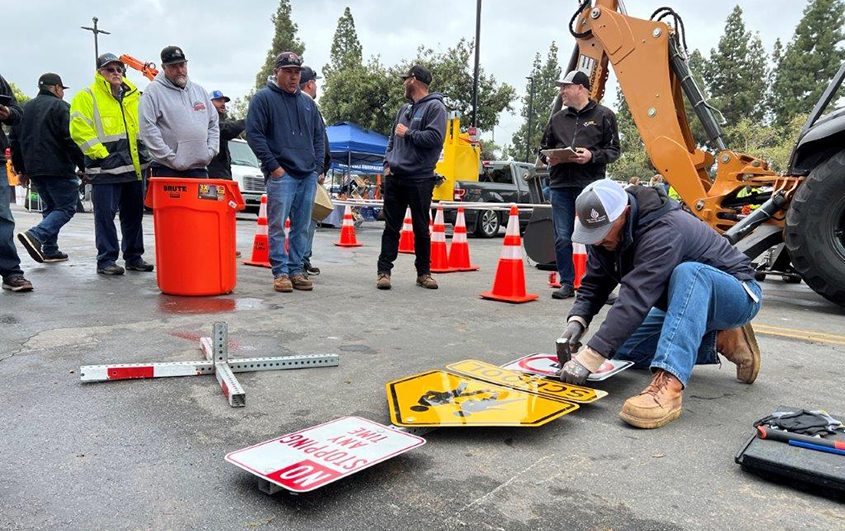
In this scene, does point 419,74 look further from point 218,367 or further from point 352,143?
→ point 352,143

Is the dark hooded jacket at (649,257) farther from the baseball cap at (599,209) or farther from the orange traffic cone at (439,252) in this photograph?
the orange traffic cone at (439,252)

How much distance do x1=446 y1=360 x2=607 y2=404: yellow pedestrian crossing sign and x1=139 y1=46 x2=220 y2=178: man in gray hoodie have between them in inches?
132

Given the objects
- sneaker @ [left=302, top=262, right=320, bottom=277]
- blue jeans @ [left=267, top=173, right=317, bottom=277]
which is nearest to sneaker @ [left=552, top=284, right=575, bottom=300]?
blue jeans @ [left=267, top=173, right=317, bottom=277]

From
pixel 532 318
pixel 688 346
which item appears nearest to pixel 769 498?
pixel 688 346

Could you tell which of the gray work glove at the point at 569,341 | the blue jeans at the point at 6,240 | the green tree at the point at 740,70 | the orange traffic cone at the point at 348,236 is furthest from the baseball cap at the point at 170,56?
the green tree at the point at 740,70

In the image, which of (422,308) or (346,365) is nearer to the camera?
(346,365)

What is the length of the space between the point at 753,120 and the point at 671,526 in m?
66.2

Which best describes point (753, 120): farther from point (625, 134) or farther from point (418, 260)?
point (418, 260)

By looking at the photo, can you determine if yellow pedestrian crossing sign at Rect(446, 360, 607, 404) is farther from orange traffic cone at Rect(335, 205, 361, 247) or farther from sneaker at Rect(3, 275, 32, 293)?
orange traffic cone at Rect(335, 205, 361, 247)

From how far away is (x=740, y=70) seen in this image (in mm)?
57688

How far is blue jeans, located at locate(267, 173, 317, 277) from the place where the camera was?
529cm

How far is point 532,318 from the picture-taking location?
4.69 meters

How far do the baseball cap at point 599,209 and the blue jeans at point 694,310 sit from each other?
360 mm

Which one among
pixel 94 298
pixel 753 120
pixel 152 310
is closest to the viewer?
pixel 152 310
